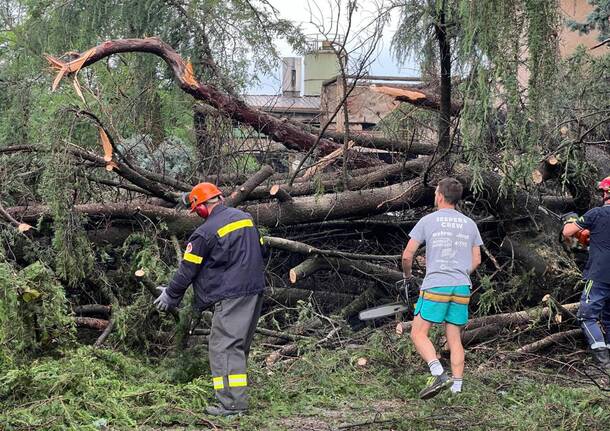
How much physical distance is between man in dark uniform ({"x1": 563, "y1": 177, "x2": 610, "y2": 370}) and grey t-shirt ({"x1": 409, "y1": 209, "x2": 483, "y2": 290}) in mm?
1387

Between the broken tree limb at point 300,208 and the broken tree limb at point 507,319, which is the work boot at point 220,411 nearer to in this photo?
the broken tree limb at point 300,208

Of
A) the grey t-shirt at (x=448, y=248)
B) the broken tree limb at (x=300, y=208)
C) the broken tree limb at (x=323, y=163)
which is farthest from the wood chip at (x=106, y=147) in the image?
the grey t-shirt at (x=448, y=248)

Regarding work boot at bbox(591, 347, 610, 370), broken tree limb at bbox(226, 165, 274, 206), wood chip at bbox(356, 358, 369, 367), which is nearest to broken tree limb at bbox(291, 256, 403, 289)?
broken tree limb at bbox(226, 165, 274, 206)

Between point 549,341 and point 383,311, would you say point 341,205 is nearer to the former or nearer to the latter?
point 383,311

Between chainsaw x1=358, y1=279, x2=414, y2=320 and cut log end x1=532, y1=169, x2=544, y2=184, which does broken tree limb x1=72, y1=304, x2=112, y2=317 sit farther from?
cut log end x1=532, y1=169, x2=544, y2=184

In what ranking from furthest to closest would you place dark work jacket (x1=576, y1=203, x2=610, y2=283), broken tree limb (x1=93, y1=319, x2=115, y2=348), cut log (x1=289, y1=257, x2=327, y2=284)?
cut log (x1=289, y1=257, x2=327, y2=284) → dark work jacket (x1=576, y1=203, x2=610, y2=283) → broken tree limb (x1=93, y1=319, x2=115, y2=348)

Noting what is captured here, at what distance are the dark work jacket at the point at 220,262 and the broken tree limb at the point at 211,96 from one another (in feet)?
7.05

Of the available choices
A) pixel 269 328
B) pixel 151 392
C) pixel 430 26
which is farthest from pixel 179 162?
pixel 151 392

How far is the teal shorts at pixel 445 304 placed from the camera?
487 cm

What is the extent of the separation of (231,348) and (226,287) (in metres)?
0.39

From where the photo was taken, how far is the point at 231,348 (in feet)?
15.3

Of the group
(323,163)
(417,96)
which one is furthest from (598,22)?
(323,163)

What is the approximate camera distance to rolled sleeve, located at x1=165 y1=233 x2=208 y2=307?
4656 mm

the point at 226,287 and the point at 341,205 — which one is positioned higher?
the point at 341,205
